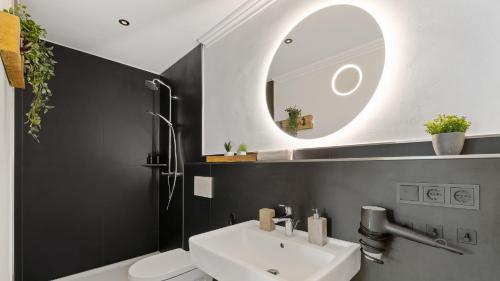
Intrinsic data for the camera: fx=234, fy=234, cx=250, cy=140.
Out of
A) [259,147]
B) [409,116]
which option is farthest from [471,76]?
[259,147]

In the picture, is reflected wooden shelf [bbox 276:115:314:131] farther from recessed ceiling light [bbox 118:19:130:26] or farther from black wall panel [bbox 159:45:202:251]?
recessed ceiling light [bbox 118:19:130:26]

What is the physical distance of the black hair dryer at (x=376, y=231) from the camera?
0.88 meters

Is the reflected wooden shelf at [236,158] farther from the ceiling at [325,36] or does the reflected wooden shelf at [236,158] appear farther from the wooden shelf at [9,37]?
the wooden shelf at [9,37]

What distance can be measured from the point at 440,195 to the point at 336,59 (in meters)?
0.82

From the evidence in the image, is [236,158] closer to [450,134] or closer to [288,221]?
[288,221]

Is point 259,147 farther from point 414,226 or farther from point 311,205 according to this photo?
point 414,226

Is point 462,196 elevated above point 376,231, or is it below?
above

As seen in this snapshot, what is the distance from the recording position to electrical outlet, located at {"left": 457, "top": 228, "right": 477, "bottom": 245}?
788mm

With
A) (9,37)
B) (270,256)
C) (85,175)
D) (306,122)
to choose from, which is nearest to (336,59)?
(306,122)

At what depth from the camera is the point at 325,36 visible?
53.7 inches

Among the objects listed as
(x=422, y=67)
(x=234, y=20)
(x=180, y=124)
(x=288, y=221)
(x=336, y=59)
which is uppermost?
(x=234, y=20)

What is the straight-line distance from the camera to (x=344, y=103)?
126cm

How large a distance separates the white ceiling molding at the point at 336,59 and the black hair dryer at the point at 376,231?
771 millimetres

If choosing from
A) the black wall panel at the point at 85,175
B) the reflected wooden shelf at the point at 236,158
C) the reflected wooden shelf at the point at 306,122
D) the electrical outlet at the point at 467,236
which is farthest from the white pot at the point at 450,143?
the black wall panel at the point at 85,175
